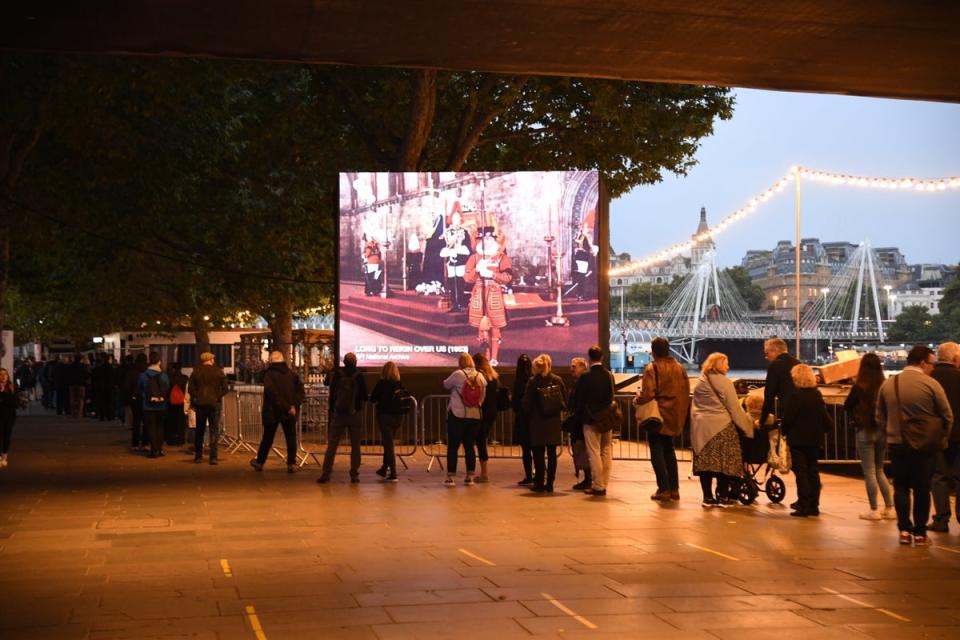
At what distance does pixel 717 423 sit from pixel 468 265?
8787 millimetres

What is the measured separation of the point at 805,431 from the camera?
536 inches

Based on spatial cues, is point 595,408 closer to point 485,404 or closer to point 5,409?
point 485,404

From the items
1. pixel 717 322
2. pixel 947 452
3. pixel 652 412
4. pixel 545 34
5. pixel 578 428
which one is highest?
pixel 717 322

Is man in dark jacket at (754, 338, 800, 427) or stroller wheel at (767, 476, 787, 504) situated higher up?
man in dark jacket at (754, 338, 800, 427)

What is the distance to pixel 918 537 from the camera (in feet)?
37.5

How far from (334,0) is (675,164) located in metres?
27.2

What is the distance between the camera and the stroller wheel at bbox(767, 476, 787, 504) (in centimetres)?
1475

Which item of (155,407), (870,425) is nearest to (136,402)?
(155,407)

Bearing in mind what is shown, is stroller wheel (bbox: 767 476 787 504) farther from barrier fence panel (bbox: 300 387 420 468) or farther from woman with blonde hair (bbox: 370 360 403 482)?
barrier fence panel (bbox: 300 387 420 468)

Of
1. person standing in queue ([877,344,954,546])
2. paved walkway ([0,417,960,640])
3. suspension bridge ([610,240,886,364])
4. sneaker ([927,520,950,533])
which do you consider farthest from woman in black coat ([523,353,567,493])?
suspension bridge ([610,240,886,364])

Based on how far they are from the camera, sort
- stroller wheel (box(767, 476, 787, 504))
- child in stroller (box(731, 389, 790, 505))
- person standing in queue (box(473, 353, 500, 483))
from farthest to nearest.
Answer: person standing in queue (box(473, 353, 500, 483)), stroller wheel (box(767, 476, 787, 504)), child in stroller (box(731, 389, 790, 505))

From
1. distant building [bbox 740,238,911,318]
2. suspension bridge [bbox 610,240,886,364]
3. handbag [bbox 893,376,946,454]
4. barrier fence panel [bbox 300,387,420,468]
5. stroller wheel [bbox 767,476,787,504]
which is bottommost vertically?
stroller wheel [bbox 767,476,787,504]

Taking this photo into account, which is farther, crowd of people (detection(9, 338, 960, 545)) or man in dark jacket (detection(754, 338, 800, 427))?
man in dark jacket (detection(754, 338, 800, 427))

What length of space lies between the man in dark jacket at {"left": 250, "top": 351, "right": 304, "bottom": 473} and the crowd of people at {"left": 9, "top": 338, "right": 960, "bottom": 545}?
0.02 m
